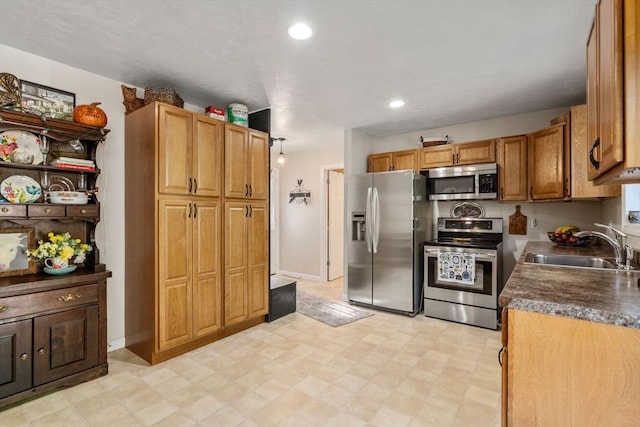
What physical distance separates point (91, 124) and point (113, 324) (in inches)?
67.8

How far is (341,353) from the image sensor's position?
276cm

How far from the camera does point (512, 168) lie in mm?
3488

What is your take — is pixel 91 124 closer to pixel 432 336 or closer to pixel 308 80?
pixel 308 80

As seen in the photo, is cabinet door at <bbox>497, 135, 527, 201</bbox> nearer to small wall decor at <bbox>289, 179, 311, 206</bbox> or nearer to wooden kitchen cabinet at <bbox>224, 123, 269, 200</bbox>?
wooden kitchen cabinet at <bbox>224, 123, 269, 200</bbox>

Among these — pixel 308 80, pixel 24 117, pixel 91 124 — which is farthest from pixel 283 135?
pixel 24 117

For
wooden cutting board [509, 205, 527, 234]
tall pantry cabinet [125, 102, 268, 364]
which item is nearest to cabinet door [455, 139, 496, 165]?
wooden cutting board [509, 205, 527, 234]

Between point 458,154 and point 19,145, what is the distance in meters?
4.18

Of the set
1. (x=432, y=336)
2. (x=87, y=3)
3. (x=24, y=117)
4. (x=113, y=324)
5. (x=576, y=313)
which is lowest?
(x=432, y=336)

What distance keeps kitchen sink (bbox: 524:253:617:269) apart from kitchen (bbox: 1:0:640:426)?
0.65m

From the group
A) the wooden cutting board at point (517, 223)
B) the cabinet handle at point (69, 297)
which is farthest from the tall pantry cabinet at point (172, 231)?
the wooden cutting board at point (517, 223)

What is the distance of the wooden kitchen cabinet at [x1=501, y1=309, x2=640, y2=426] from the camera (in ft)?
3.41

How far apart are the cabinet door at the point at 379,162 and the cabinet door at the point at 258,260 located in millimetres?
1855

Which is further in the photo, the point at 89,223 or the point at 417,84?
the point at 417,84

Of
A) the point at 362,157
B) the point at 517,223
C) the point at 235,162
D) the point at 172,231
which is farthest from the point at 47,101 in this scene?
the point at 517,223
